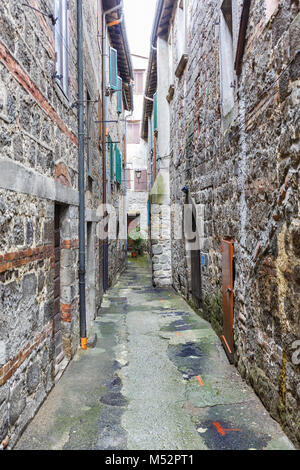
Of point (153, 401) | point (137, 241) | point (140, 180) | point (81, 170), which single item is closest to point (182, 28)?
point (81, 170)

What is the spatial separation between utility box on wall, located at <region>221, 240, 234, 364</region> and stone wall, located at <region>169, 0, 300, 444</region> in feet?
0.41

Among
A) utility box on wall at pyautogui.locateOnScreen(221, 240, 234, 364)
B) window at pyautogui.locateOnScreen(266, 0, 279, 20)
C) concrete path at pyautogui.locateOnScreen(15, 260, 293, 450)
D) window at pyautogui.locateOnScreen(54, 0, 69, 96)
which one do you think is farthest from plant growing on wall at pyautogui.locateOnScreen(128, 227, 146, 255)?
window at pyautogui.locateOnScreen(266, 0, 279, 20)

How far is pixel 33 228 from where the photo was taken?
2951mm

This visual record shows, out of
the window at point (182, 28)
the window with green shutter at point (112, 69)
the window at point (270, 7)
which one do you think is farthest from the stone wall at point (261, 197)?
the window with green shutter at point (112, 69)

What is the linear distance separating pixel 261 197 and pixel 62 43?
2.84 m

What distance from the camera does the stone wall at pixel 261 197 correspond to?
2457mm

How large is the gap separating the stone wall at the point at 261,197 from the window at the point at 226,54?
0.24 m

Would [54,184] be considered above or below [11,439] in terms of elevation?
above

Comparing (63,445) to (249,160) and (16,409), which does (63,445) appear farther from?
(249,160)

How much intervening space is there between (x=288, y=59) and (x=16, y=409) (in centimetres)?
305

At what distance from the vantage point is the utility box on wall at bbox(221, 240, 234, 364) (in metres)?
4.13

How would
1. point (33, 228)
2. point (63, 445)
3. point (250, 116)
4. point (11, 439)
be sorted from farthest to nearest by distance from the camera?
point (250, 116) < point (33, 228) < point (63, 445) < point (11, 439)

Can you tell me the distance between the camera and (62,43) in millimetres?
4078
